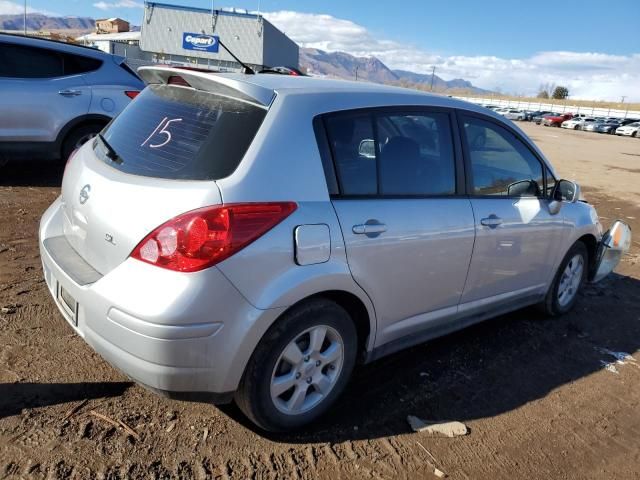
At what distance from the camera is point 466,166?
3.52m

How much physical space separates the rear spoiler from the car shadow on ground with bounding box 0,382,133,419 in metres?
1.69

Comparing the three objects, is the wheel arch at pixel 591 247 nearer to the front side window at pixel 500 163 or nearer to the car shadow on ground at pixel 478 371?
the car shadow on ground at pixel 478 371

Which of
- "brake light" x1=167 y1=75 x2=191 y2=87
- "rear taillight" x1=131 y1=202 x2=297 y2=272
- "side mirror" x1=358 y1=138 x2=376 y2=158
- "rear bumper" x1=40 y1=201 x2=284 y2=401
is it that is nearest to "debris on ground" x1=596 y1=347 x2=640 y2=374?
"side mirror" x1=358 y1=138 x2=376 y2=158

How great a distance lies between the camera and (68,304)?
2.71 m

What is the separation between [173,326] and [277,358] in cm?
55

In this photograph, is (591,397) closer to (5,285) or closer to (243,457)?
(243,457)

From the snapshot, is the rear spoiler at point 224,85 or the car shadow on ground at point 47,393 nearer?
the rear spoiler at point 224,85

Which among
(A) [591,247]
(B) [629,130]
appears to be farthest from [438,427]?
(B) [629,130]

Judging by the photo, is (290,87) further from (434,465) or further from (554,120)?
(554,120)

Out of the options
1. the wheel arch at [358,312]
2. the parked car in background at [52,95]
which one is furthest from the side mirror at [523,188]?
the parked car in background at [52,95]

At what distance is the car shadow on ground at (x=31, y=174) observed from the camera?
24.6ft

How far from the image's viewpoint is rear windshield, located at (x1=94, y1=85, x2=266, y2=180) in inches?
98.3

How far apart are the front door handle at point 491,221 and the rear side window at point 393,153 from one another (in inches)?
12.2

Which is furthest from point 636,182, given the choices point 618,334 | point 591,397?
point 591,397
